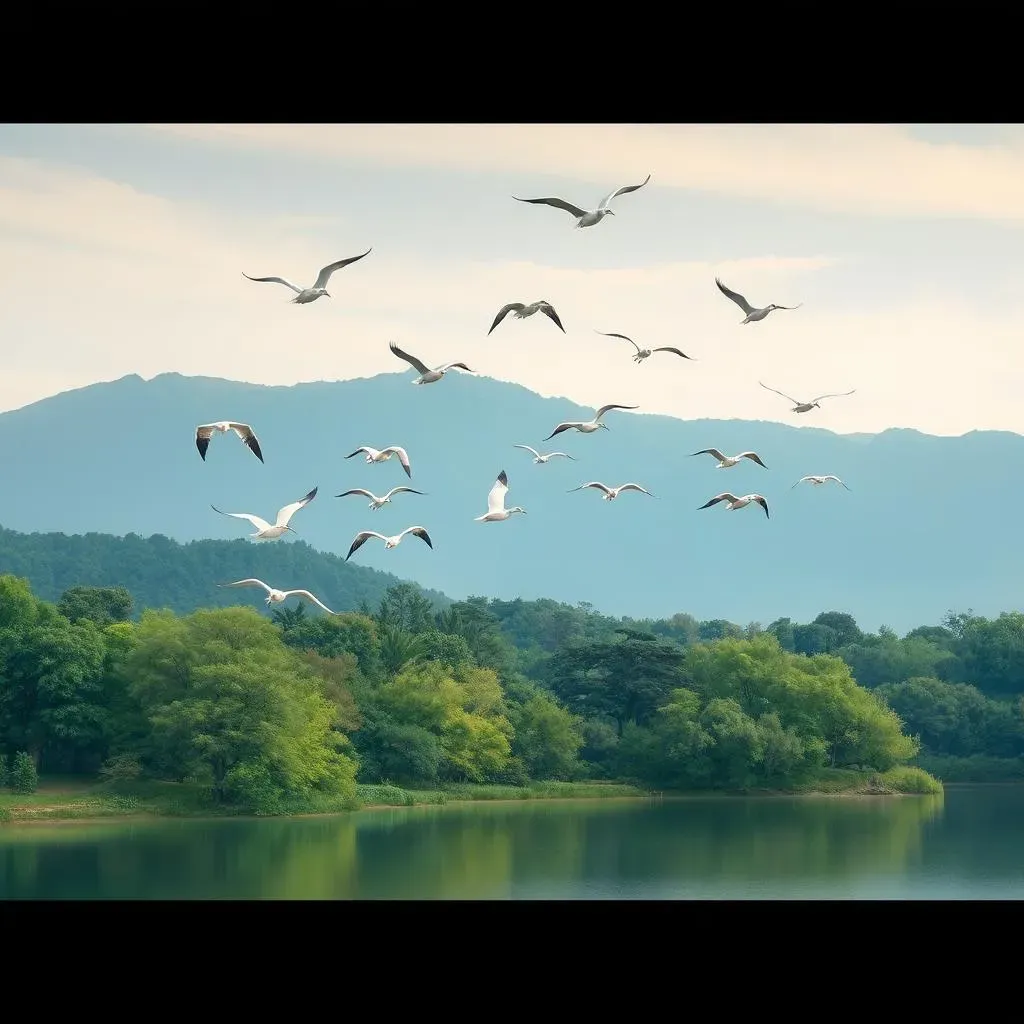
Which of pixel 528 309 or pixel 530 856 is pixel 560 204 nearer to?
pixel 528 309

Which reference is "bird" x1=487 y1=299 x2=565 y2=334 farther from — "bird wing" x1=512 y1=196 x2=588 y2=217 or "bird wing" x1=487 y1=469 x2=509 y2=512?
"bird wing" x1=487 y1=469 x2=509 y2=512

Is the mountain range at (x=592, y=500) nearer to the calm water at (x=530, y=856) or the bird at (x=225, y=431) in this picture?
the calm water at (x=530, y=856)

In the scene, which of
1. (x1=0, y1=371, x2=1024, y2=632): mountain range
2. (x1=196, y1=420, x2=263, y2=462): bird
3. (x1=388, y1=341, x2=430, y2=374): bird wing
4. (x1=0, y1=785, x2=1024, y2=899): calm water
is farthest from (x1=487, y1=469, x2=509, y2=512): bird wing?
(x1=0, y1=371, x2=1024, y2=632): mountain range

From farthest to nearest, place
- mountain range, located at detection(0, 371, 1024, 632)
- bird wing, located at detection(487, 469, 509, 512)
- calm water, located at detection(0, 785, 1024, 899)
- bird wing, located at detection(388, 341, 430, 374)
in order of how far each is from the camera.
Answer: mountain range, located at detection(0, 371, 1024, 632), calm water, located at detection(0, 785, 1024, 899), bird wing, located at detection(487, 469, 509, 512), bird wing, located at detection(388, 341, 430, 374)

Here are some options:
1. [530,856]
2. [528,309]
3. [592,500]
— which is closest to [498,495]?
[528,309]

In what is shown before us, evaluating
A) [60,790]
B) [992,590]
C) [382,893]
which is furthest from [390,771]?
[992,590]

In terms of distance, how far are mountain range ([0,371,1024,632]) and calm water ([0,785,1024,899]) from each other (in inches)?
4968

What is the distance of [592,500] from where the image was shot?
7397 inches

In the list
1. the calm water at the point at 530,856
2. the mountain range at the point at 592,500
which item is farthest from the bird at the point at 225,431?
the mountain range at the point at 592,500

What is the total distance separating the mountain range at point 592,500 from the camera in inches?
6624

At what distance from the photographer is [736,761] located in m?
38.5

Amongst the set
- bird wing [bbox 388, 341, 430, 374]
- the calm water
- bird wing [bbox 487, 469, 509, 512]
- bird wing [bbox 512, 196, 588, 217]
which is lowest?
the calm water

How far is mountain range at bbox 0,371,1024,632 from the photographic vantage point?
16825cm

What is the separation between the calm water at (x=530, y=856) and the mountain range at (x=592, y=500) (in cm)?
12619
